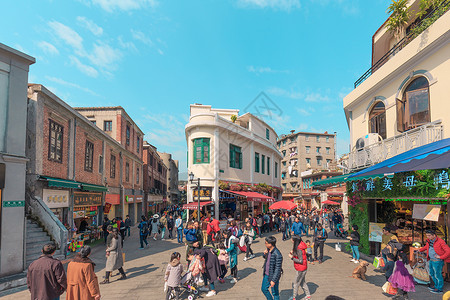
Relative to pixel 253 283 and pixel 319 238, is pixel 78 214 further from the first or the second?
pixel 319 238

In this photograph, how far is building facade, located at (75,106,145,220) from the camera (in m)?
24.2

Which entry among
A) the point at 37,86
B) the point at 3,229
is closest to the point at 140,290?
the point at 3,229

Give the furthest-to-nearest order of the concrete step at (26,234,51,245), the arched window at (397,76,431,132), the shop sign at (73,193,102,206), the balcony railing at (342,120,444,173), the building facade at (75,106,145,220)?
1. the building facade at (75,106,145,220)
2. the shop sign at (73,193,102,206)
3. the concrete step at (26,234,51,245)
4. the arched window at (397,76,431,132)
5. the balcony railing at (342,120,444,173)

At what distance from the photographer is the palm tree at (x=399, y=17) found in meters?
12.8

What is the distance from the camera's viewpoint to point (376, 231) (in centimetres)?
1115

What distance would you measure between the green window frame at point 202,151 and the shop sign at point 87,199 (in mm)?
8055

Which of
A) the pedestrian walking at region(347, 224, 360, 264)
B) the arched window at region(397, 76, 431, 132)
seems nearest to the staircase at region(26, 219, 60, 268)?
the pedestrian walking at region(347, 224, 360, 264)

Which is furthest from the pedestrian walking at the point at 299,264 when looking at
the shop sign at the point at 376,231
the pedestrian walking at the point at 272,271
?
the shop sign at the point at 376,231

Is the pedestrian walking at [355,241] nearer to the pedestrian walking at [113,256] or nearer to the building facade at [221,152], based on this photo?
the pedestrian walking at [113,256]

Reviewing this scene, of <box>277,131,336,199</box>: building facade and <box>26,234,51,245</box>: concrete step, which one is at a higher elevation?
<box>277,131,336,199</box>: building facade

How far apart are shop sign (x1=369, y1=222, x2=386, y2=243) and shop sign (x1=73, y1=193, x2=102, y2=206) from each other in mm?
15713

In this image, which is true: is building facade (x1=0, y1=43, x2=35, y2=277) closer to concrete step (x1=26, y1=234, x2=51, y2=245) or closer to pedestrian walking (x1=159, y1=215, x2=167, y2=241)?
concrete step (x1=26, y1=234, x2=51, y2=245)

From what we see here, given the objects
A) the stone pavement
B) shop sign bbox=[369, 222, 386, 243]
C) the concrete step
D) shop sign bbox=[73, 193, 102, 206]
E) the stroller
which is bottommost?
the stone pavement

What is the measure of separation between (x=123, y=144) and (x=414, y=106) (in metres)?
23.3
